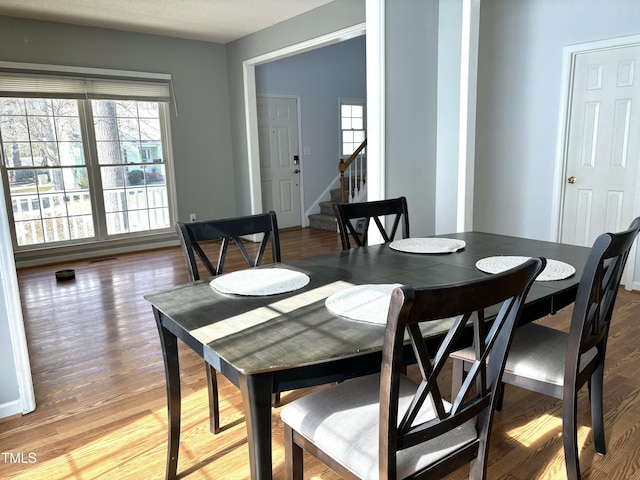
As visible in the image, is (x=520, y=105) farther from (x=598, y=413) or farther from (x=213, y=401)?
(x=213, y=401)

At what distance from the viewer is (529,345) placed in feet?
5.61

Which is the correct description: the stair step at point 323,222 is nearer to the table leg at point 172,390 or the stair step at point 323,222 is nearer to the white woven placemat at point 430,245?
the white woven placemat at point 430,245

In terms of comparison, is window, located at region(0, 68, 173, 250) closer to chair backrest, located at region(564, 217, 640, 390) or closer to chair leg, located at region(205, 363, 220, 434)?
chair leg, located at region(205, 363, 220, 434)

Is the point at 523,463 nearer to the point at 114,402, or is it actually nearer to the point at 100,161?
the point at 114,402

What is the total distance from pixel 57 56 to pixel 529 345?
545 cm

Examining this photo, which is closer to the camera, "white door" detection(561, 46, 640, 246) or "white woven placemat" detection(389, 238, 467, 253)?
"white woven placemat" detection(389, 238, 467, 253)

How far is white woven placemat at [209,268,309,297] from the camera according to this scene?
5.19ft

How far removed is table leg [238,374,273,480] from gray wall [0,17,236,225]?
5.22 meters

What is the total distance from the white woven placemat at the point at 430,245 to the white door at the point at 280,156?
181 inches

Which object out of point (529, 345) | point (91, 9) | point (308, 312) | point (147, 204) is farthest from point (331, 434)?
point (147, 204)

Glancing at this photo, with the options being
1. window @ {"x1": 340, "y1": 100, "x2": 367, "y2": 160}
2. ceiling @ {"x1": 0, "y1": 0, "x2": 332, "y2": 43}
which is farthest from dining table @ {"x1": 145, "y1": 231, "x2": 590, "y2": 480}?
window @ {"x1": 340, "y1": 100, "x2": 367, "y2": 160}

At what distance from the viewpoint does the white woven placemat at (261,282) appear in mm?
1583

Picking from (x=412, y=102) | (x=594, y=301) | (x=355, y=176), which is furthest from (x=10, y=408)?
(x=355, y=176)

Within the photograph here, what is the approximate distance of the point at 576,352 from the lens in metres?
1.49
